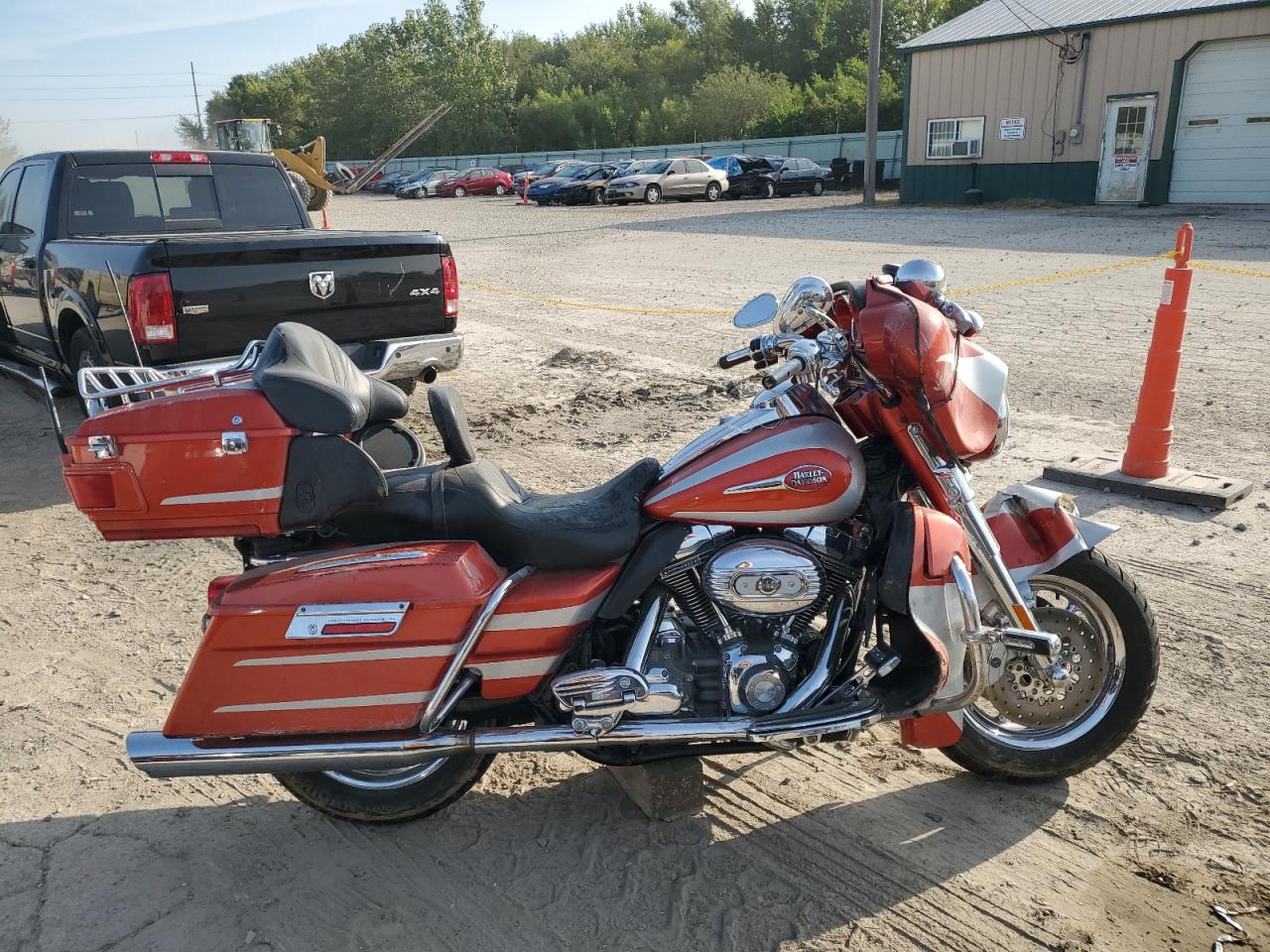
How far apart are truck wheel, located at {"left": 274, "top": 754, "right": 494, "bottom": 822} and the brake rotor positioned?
1.65 meters

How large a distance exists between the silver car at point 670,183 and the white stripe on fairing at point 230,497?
29782 millimetres

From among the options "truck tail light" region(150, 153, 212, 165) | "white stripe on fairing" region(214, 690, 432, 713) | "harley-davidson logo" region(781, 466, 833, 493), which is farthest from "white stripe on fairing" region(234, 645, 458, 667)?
"truck tail light" region(150, 153, 212, 165)

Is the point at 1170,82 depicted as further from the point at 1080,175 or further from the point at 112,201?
the point at 112,201

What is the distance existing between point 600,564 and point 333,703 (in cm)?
82

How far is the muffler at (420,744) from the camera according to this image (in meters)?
2.71

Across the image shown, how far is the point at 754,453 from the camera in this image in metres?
2.70

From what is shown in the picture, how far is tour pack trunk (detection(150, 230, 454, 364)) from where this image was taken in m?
5.60

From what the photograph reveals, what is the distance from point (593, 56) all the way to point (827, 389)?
75.7 meters

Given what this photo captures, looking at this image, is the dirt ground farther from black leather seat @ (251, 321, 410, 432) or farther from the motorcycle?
black leather seat @ (251, 321, 410, 432)

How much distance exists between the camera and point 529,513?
279 centimetres

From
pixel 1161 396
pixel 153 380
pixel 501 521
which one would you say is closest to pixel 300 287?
pixel 153 380

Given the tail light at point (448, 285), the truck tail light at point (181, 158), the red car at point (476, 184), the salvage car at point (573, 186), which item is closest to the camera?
the tail light at point (448, 285)

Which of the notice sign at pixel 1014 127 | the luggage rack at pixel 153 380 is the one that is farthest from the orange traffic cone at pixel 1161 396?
the notice sign at pixel 1014 127

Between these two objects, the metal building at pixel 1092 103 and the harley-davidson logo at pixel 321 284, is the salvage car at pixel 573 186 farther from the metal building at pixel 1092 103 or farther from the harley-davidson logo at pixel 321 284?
the harley-davidson logo at pixel 321 284
